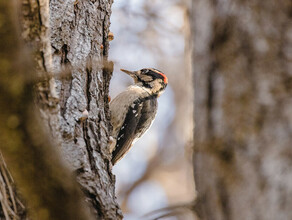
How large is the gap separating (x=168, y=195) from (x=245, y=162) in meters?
8.13

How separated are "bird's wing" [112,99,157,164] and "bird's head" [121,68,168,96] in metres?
0.21

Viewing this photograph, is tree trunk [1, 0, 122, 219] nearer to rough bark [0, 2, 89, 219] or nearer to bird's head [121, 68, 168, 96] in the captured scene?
rough bark [0, 2, 89, 219]

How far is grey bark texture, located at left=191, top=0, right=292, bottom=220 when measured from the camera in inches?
55.3

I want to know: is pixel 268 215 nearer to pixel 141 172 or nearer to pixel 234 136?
pixel 234 136

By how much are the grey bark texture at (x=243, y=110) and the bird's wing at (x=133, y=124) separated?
124 inches

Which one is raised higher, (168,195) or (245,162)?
(168,195)

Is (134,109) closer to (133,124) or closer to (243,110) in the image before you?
(133,124)

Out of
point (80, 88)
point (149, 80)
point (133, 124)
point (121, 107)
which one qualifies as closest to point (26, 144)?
point (80, 88)

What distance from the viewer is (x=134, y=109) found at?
16.2ft

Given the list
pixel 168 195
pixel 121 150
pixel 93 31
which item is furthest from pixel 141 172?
pixel 93 31

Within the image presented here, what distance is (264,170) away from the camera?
141cm

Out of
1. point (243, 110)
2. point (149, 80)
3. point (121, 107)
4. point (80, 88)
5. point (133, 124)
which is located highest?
point (149, 80)

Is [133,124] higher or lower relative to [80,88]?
higher

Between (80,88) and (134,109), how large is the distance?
1932 millimetres
